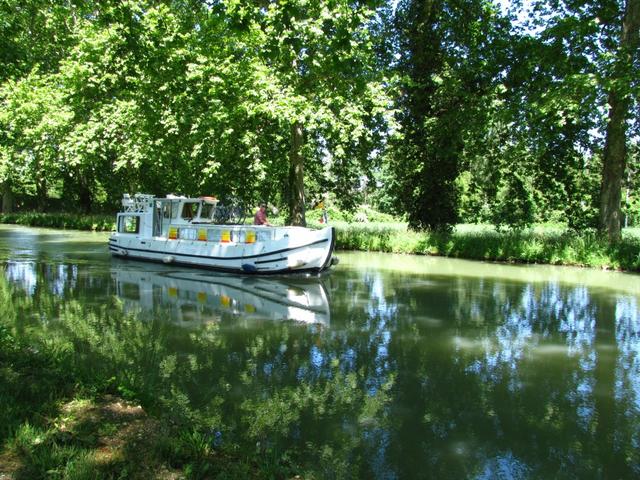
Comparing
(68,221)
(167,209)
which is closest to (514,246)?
(167,209)

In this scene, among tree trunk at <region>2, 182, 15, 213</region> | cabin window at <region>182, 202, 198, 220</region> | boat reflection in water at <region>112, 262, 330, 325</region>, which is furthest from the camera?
tree trunk at <region>2, 182, 15, 213</region>

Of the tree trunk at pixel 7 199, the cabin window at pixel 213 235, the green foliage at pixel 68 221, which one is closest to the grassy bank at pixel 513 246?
the cabin window at pixel 213 235

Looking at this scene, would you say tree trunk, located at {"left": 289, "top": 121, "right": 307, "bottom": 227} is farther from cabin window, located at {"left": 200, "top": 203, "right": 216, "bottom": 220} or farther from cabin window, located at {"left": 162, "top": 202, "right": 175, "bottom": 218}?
cabin window, located at {"left": 162, "top": 202, "right": 175, "bottom": 218}

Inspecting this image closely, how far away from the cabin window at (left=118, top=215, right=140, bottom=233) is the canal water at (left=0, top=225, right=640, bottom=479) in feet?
22.6

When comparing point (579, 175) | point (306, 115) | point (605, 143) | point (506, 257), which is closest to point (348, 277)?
point (306, 115)

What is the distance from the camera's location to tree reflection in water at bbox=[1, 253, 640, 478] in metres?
5.08

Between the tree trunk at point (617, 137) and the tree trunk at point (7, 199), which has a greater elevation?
the tree trunk at point (617, 137)

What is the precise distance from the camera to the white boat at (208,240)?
57.0 feet

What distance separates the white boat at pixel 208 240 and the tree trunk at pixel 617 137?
35.4 feet

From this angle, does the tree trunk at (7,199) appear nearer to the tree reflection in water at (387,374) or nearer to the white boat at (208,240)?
the white boat at (208,240)

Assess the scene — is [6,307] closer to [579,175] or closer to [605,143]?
[605,143]

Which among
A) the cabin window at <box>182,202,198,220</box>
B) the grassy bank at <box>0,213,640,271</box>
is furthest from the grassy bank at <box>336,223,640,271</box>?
the cabin window at <box>182,202,198,220</box>

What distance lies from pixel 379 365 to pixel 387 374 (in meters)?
0.43

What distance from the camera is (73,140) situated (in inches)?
1121
